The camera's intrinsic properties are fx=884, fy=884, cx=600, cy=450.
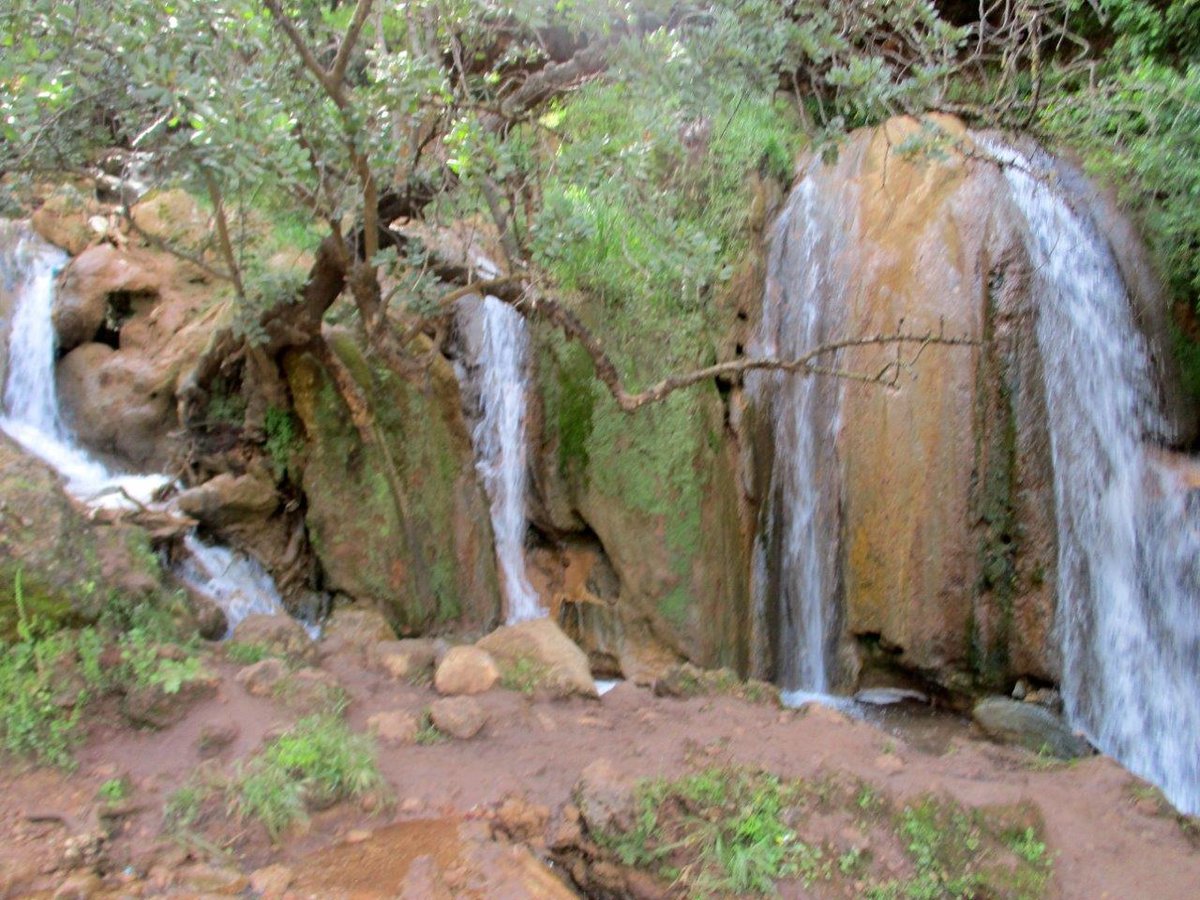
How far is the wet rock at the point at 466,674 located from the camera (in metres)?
5.88

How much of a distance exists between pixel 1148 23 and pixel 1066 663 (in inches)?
296

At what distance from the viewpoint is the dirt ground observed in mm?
3689

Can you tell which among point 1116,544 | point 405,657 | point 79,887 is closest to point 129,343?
point 405,657

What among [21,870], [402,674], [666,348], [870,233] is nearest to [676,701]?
[402,674]

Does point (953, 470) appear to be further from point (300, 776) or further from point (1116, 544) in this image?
point (300, 776)

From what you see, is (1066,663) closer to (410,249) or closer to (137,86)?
(410,249)

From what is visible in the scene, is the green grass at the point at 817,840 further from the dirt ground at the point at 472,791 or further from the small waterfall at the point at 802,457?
the small waterfall at the point at 802,457

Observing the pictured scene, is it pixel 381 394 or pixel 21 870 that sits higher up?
pixel 381 394

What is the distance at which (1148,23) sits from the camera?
33.1 ft

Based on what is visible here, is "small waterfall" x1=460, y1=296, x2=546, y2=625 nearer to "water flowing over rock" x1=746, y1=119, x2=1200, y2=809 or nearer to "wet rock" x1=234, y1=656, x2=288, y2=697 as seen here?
"water flowing over rock" x1=746, y1=119, x2=1200, y2=809

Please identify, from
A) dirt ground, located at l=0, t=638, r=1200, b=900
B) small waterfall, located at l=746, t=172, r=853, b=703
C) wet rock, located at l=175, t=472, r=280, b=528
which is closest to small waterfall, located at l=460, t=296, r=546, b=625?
wet rock, located at l=175, t=472, r=280, b=528

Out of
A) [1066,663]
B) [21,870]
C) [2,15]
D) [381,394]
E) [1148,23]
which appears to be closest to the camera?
[21,870]

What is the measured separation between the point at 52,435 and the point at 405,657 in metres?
4.67

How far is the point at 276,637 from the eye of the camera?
19.9 feet
